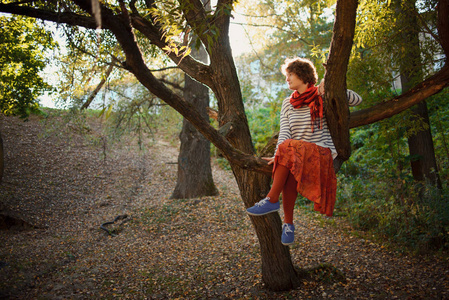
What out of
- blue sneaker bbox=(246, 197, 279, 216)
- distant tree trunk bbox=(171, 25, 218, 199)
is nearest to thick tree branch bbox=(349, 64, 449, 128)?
blue sneaker bbox=(246, 197, 279, 216)

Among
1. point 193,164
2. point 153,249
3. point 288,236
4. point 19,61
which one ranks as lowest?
point 153,249

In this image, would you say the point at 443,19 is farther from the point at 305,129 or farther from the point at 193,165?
the point at 193,165

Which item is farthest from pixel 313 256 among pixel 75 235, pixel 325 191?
pixel 75 235

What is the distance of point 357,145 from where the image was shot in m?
8.89

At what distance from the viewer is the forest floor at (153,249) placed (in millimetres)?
3598

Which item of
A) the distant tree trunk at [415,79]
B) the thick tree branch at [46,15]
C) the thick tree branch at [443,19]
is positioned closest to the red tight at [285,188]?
the thick tree branch at [443,19]

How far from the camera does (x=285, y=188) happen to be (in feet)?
8.60

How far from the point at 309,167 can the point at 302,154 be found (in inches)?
4.4

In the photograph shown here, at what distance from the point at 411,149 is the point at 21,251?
235 inches

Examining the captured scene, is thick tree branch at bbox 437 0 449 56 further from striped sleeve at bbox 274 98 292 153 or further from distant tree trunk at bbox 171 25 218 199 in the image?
distant tree trunk at bbox 171 25 218 199

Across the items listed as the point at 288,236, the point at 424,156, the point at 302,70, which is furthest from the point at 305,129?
the point at 424,156

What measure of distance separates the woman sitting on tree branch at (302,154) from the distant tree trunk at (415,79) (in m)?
2.09

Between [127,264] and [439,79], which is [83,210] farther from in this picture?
[439,79]

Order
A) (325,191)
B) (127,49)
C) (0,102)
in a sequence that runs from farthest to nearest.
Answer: (0,102), (325,191), (127,49)
